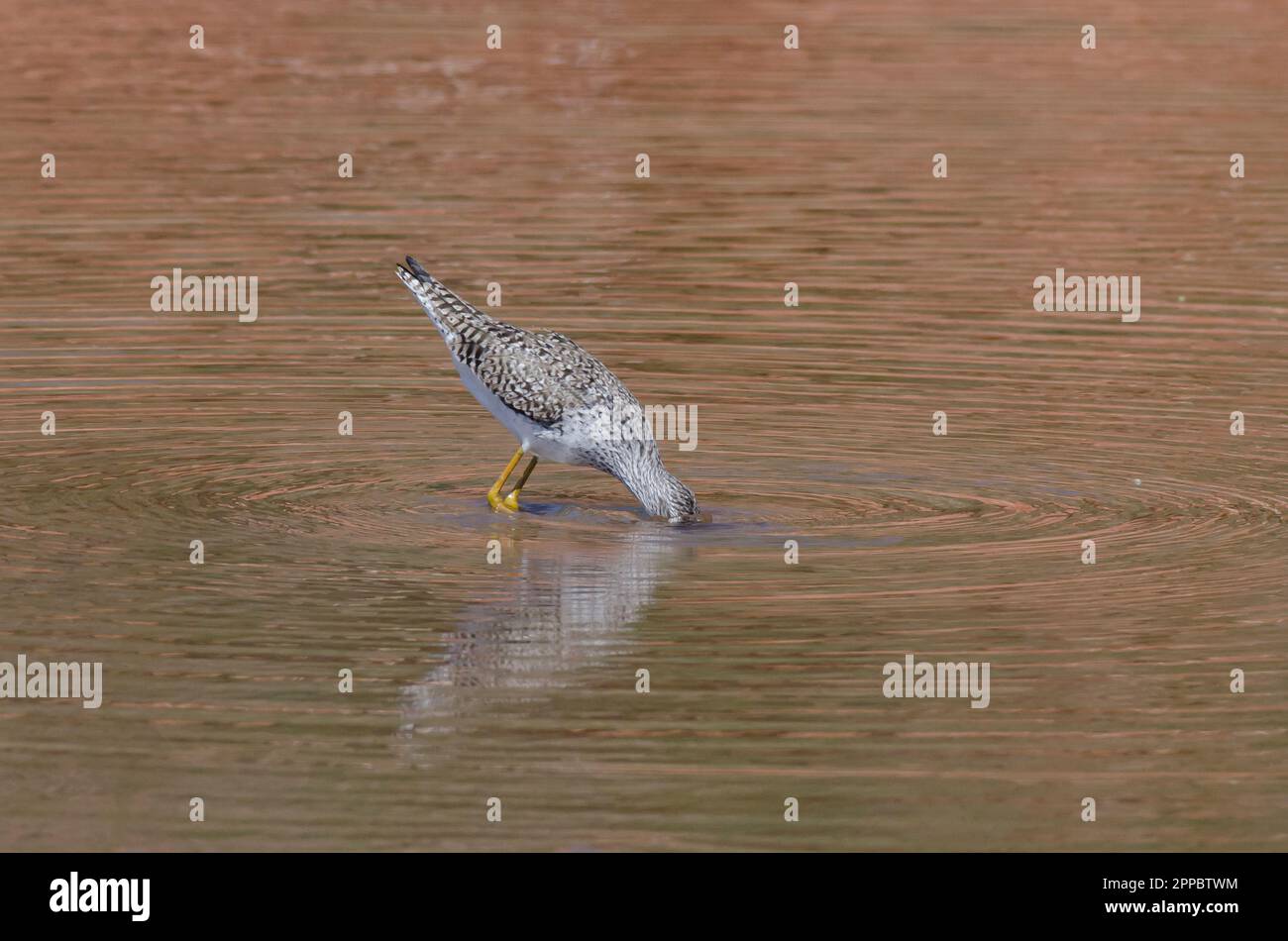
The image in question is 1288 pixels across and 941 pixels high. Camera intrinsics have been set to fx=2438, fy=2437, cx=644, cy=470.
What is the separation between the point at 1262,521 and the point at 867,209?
13.4m

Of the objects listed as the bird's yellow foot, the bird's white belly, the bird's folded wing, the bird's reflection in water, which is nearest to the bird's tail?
the bird's folded wing

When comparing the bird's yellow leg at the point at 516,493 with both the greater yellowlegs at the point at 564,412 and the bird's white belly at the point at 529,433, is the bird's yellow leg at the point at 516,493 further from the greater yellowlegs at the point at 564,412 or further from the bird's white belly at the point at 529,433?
the bird's white belly at the point at 529,433

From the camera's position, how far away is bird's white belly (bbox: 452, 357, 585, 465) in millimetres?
16484

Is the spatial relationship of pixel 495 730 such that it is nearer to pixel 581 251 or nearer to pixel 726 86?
pixel 581 251

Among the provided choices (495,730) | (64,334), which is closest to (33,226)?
(64,334)

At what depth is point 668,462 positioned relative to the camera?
18.4 metres

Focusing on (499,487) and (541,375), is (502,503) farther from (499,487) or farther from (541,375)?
(541,375)

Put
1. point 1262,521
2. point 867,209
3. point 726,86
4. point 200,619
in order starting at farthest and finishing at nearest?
1. point 726,86
2. point 867,209
3. point 1262,521
4. point 200,619

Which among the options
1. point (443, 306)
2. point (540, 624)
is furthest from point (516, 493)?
point (540, 624)

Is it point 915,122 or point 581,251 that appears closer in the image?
point 581,251

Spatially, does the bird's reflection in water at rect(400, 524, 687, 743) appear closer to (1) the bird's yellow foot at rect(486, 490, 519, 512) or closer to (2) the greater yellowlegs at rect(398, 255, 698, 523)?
(2) the greater yellowlegs at rect(398, 255, 698, 523)

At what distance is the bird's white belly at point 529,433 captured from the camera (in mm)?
16484

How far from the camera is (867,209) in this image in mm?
29438

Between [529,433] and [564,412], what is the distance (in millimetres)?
385
